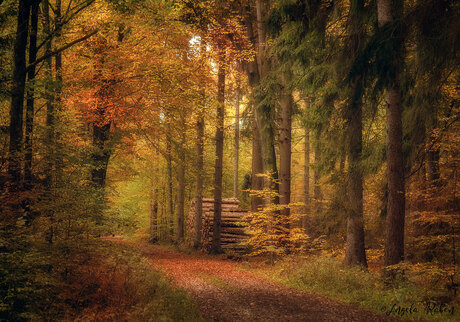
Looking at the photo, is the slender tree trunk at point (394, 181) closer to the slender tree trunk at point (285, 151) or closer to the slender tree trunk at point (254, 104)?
the slender tree trunk at point (285, 151)

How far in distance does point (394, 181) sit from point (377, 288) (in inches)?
107

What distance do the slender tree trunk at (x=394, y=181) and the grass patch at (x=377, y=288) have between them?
0.61 metres

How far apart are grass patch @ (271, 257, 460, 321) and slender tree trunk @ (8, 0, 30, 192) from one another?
766 centimetres

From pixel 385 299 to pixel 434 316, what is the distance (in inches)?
46.7

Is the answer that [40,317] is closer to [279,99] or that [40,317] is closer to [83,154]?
[83,154]

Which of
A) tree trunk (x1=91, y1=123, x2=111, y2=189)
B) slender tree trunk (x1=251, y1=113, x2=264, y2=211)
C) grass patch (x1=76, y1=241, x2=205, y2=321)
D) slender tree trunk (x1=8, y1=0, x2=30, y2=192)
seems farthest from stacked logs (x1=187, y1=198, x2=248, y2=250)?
slender tree trunk (x1=8, y1=0, x2=30, y2=192)

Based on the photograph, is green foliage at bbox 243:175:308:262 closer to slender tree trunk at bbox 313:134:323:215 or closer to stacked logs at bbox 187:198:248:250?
slender tree trunk at bbox 313:134:323:215

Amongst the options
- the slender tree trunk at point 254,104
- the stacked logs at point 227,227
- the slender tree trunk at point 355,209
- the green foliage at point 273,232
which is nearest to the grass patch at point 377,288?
the slender tree trunk at point 355,209

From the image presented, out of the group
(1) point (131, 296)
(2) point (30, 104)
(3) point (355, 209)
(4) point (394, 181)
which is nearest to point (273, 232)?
(3) point (355, 209)

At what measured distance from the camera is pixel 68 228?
26.0ft

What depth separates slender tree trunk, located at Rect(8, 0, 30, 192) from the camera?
771cm

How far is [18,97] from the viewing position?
7984 mm

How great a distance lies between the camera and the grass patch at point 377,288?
23.1ft

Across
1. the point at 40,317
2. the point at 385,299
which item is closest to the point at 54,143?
the point at 40,317
